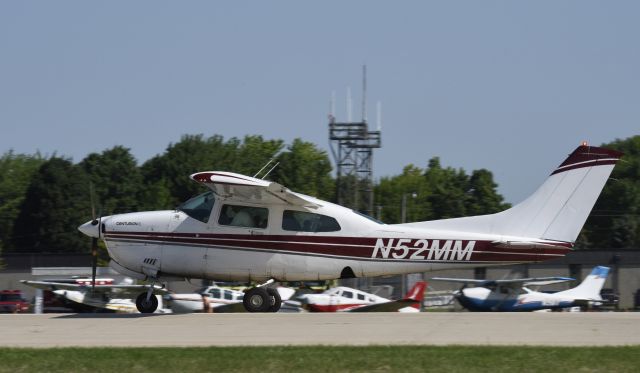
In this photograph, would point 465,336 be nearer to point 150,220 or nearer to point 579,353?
point 579,353

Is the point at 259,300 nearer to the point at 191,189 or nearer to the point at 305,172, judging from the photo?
the point at 191,189

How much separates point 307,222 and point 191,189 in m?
52.9

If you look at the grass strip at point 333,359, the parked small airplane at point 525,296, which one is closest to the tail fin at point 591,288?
the parked small airplane at point 525,296

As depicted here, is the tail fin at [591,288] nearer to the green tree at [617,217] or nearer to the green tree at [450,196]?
the green tree at [617,217]

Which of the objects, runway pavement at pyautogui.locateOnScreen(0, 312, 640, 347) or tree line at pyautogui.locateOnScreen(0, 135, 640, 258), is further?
tree line at pyautogui.locateOnScreen(0, 135, 640, 258)

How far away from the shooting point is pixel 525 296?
3028cm

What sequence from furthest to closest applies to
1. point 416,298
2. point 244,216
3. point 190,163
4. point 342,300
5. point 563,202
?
point 190,163
point 342,300
point 416,298
point 244,216
point 563,202

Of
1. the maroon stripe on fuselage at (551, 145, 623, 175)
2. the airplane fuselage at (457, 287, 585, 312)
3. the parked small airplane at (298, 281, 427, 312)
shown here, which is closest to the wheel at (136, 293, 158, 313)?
the maroon stripe on fuselage at (551, 145, 623, 175)

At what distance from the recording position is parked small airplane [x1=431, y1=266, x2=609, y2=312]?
96.7 ft

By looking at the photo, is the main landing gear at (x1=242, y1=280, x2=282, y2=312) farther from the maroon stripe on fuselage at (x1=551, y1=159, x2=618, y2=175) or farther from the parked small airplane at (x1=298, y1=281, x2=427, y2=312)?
the parked small airplane at (x1=298, y1=281, x2=427, y2=312)

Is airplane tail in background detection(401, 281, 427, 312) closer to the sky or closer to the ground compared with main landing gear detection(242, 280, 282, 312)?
closer to the ground

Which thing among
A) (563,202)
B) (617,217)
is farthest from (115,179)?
(563,202)

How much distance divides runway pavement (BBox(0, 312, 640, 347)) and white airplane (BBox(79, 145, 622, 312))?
128cm

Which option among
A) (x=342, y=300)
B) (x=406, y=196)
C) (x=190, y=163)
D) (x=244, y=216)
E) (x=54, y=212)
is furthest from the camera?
(x=406, y=196)
